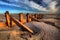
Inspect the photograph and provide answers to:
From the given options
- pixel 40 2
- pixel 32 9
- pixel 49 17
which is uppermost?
pixel 40 2

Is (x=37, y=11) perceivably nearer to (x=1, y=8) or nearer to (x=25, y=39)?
(x=1, y=8)

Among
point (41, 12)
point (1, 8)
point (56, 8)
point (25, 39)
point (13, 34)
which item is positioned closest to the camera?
point (25, 39)

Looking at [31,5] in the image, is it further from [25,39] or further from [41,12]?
[25,39]

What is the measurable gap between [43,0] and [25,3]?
532 mm

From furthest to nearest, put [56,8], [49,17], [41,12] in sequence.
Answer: [49,17] → [41,12] → [56,8]

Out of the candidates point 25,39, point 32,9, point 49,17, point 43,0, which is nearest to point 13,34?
point 25,39

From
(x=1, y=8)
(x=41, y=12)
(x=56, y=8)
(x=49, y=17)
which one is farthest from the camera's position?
(x=49, y=17)

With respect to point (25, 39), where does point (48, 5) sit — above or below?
above

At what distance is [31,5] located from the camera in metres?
2.97

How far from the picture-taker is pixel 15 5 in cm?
286

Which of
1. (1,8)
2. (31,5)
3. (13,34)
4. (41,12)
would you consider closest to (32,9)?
(31,5)

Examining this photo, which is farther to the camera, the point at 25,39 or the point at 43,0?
the point at 43,0

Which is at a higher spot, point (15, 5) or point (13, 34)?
point (15, 5)

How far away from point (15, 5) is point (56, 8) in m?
1.17
